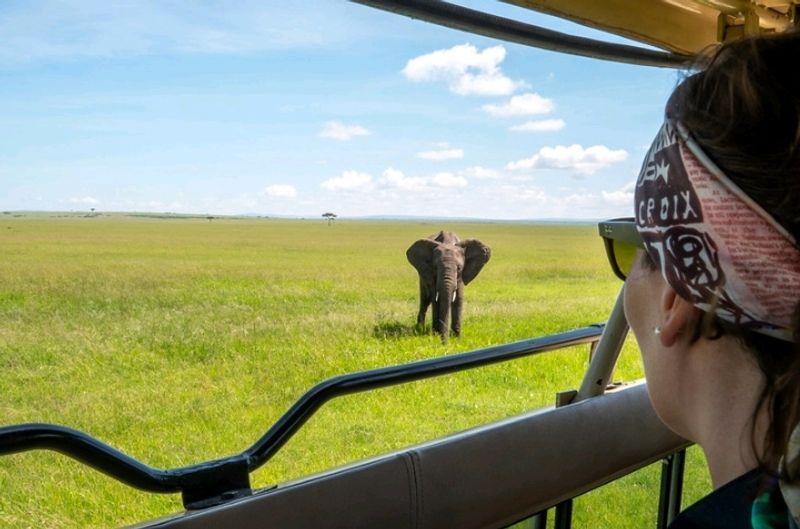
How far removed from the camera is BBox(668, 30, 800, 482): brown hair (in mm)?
474

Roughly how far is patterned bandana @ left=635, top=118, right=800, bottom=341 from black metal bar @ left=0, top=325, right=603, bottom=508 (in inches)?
28.6

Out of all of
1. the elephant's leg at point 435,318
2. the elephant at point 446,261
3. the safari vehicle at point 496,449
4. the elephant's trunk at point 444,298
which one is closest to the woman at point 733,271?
the safari vehicle at point 496,449

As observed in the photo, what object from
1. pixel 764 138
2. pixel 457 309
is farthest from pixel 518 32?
pixel 457 309

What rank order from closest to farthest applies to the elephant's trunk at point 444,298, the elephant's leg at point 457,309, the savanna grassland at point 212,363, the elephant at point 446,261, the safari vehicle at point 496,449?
1. the safari vehicle at point 496,449
2. the savanna grassland at point 212,363
3. the elephant's leg at point 457,309
4. the elephant's trunk at point 444,298
5. the elephant at point 446,261

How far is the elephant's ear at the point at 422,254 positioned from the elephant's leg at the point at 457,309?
0.60m

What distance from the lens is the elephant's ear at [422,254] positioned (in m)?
8.21

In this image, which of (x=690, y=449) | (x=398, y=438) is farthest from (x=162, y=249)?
(x=690, y=449)

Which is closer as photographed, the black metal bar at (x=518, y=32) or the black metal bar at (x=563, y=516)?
the black metal bar at (x=518, y=32)

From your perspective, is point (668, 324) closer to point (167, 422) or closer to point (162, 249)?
point (167, 422)

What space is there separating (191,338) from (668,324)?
2.66 m

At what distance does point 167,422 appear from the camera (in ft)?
7.06

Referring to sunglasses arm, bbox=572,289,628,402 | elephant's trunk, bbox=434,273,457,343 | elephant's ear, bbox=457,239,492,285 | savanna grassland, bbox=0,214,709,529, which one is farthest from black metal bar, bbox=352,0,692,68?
elephant's ear, bbox=457,239,492,285

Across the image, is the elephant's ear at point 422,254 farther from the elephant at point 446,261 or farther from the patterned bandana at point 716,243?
the patterned bandana at point 716,243

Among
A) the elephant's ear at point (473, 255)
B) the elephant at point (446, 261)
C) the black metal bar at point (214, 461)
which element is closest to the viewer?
the black metal bar at point (214, 461)
